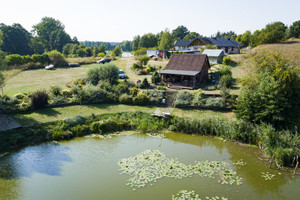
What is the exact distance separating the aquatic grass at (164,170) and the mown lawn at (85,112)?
23.4 ft

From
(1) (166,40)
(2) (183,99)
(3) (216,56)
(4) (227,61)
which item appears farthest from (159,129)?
(1) (166,40)

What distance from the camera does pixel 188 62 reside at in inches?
1194

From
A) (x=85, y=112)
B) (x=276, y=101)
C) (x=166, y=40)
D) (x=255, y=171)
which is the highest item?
(x=166, y=40)

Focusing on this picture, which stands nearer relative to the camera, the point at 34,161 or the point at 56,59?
the point at 34,161

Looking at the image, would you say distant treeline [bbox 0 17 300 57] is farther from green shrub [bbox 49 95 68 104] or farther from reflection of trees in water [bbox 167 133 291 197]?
reflection of trees in water [bbox 167 133 291 197]

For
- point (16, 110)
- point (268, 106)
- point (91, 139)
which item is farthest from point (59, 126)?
point (268, 106)

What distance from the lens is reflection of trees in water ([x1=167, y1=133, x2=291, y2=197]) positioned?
38.7 ft

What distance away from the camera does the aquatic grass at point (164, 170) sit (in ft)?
39.5

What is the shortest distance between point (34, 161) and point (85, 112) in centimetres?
773

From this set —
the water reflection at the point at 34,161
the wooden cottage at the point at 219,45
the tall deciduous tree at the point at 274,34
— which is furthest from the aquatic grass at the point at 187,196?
the tall deciduous tree at the point at 274,34

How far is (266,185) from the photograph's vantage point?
11883 mm

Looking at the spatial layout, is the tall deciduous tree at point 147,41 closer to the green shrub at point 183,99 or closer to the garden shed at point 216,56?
the garden shed at point 216,56

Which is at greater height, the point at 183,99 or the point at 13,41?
the point at 13,41

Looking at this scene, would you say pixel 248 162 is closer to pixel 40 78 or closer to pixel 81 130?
pixel 81 130
